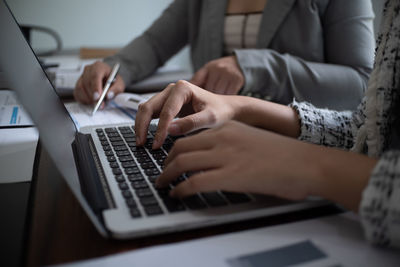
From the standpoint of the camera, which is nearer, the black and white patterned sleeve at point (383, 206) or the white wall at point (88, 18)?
the black and white patterned sleeve at point (383, 206)

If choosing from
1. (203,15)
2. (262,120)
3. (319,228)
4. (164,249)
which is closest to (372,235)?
(319,228)

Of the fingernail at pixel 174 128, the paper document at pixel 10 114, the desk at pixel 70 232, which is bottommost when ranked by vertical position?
the paper document at pixel 10 114

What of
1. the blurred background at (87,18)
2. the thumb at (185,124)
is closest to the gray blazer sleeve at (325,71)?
the thumb at (185,124)

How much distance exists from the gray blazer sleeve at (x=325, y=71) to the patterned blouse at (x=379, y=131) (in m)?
0.17

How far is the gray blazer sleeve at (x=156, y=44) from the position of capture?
926 millimetres

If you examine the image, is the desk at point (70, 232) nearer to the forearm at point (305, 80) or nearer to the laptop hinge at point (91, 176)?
the laptop hinge at point (91, 176)

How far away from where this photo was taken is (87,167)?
38 cm

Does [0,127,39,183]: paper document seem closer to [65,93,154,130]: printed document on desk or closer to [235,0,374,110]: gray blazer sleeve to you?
[65,93,154,130]: printed document on desk

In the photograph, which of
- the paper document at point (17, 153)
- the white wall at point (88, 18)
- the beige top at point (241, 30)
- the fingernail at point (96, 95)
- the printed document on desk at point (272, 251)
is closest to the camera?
the printed document on desk at point (272, 251)

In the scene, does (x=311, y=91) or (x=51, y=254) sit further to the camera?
(x=311, y=91)

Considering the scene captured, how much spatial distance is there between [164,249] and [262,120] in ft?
0.98

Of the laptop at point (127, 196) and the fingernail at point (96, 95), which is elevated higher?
the laptop at point (127, 196)

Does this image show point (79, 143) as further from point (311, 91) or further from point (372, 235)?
point (311, 91)

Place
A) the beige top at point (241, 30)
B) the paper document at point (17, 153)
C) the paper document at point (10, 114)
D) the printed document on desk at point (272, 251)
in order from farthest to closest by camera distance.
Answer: the beige top at point (241, 30) → the paper document at point (10, 114) → the paper document at point (17, 153) → the printed document on desk at point (272, 251)
